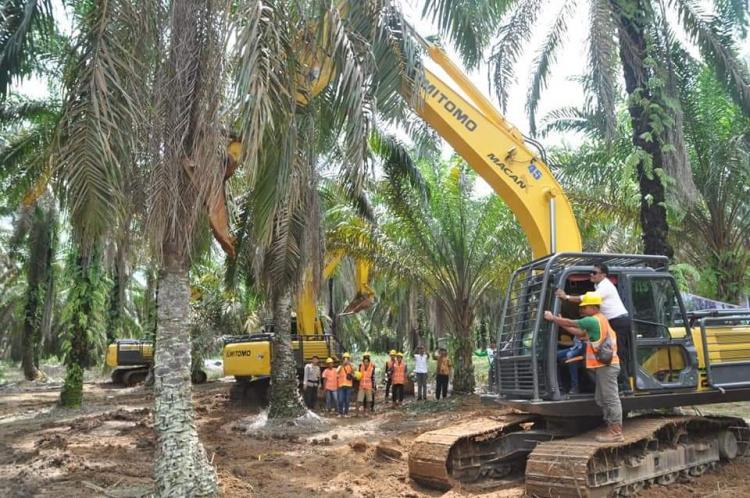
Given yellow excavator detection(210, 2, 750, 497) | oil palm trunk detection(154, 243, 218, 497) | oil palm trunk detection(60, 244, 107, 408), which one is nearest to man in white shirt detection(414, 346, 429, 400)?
oil palm trunk detection(60, 244, 107, 408)

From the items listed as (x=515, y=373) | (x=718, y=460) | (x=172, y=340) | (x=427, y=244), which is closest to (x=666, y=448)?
(x=718, y=460)

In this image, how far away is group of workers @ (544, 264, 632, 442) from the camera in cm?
683

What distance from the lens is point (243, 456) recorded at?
33.8ft

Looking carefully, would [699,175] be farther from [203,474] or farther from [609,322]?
[203,474]

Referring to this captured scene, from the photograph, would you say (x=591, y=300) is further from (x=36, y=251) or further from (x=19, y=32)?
(x=36, y=251)

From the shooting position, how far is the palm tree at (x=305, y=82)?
6.27m

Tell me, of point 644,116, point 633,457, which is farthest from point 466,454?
point 644,116

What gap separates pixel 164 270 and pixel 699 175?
502 inches

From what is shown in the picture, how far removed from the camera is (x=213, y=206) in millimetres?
7395

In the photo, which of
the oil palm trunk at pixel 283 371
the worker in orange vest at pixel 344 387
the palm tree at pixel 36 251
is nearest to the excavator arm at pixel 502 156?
the oil palm trunk at pixel 283 371

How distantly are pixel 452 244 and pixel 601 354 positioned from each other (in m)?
10.2

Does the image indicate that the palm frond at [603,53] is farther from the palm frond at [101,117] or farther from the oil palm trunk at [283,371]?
the palm frond at [101,117]

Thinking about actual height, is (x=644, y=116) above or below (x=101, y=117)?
above

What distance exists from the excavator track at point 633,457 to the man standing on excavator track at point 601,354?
250mm
